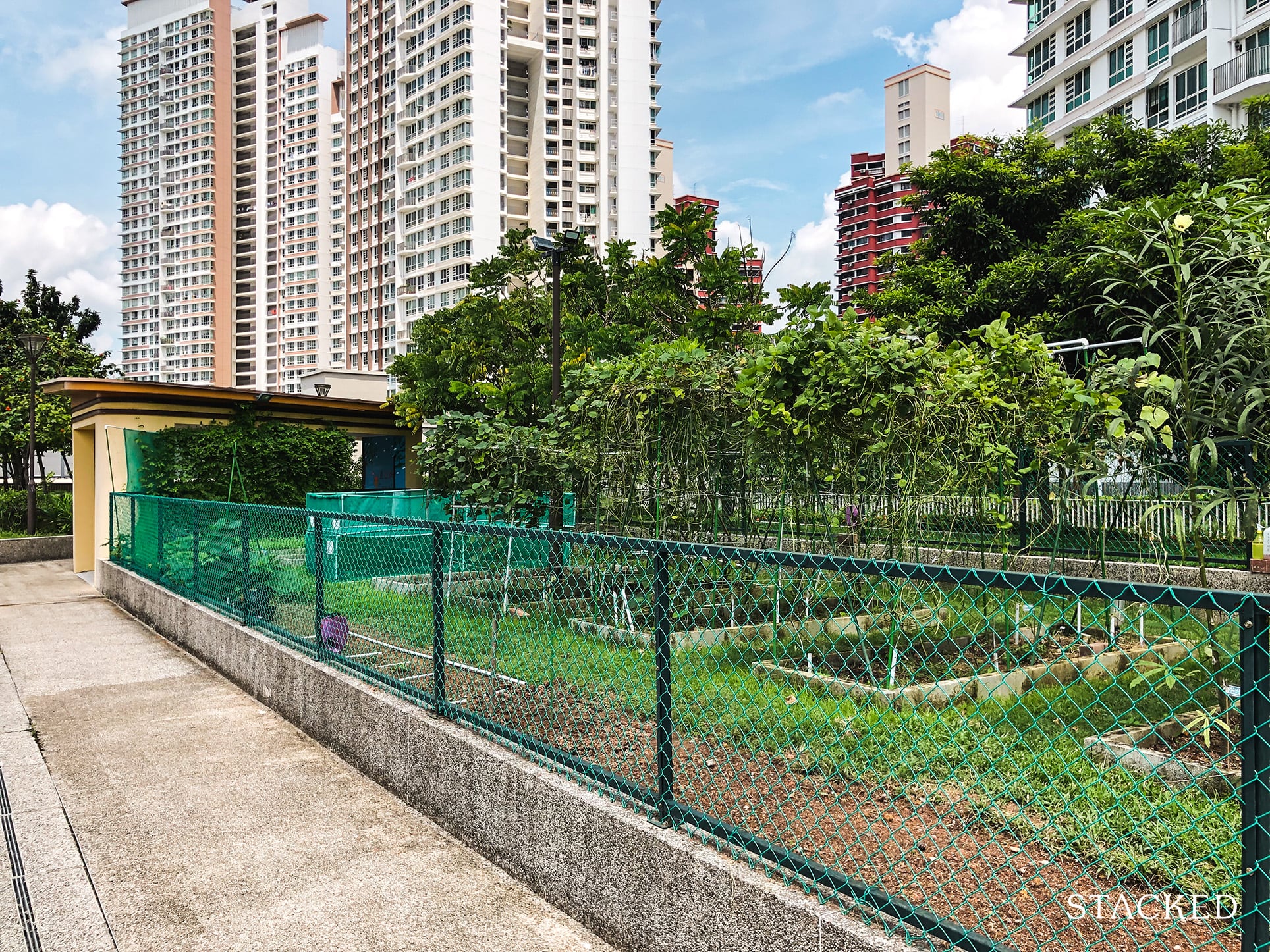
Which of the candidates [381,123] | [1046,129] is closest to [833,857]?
[1046,129]

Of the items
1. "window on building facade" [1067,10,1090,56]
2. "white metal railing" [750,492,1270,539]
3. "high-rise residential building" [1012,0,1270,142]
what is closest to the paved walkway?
"white metal railing" [750,492,1270,539]

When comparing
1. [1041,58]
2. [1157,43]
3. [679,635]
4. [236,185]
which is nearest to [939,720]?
[679,635]

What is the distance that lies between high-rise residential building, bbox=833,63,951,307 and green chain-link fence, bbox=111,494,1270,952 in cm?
10582

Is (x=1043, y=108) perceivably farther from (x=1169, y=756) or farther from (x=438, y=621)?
(x=438, y=621)

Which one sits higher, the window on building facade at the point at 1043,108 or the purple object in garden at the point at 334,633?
the window on building facade at the point at 1043,108

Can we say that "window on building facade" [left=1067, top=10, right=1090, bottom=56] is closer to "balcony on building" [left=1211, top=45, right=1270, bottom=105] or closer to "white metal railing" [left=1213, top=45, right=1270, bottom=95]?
"balcony on building" [left=1211, top=45, right=1270, bottom=105]

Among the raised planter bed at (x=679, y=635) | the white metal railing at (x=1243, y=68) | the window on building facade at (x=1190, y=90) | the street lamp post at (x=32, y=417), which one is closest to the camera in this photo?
the raised planter bed at (x=679, y=635)

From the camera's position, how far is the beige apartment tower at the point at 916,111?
108625mm

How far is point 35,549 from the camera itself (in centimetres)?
1978

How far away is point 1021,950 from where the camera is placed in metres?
2.78

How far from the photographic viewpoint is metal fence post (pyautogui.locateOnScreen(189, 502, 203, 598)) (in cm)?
909

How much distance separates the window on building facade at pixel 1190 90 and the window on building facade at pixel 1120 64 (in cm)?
320

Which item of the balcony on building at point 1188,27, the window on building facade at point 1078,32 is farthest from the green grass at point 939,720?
the window on building facade at point 1078,32

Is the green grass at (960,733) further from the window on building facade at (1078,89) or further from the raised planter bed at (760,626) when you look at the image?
the window on building facade at (1078,89)
